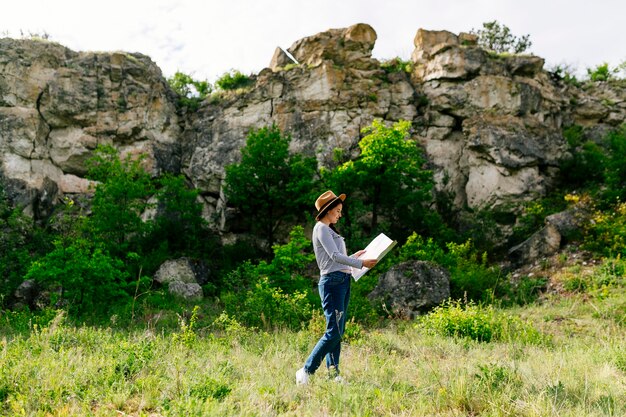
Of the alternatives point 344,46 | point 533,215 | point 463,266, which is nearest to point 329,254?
point 463,266

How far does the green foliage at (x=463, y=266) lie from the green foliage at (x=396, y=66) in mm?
9990

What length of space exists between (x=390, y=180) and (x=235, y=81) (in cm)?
1142

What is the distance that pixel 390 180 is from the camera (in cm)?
1683

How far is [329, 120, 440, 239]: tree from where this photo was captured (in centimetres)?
1667

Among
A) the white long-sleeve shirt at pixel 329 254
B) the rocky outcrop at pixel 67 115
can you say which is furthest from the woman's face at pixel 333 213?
the rocky outcrop at pixel 67 115

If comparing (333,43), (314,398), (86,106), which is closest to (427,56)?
(333,43)

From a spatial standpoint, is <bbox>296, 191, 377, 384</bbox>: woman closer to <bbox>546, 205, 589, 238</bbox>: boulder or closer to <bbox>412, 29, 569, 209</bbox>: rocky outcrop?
<bbox>546, 205, 589, 238</bbox>: boulder

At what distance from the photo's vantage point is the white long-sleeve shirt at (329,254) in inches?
185

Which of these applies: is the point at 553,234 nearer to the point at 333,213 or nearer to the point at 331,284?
the point at 333,213

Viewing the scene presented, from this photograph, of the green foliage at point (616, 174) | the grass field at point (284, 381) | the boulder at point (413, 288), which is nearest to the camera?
the grass field at point (284, 381)

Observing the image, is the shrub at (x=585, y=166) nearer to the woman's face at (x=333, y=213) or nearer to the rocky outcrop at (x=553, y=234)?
the rocky outcrop at (x=553, y=234)

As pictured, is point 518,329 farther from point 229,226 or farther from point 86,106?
point 86,106

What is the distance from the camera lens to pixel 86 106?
20.6 m

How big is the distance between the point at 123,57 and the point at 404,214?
15.8m
